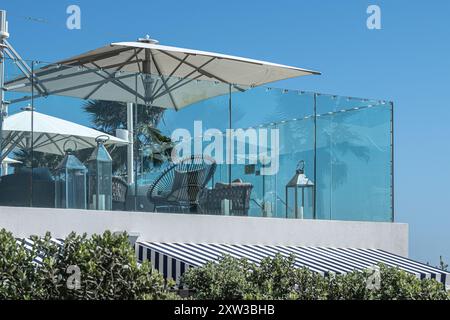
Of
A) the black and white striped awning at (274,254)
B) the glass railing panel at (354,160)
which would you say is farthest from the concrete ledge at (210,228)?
the glass railing panel at (354,160)

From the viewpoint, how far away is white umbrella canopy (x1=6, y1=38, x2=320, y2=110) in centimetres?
1734

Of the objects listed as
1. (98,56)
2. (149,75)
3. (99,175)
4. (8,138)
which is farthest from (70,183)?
(98,56)

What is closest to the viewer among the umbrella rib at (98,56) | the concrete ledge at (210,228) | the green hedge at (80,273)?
the green hedge at (80,273)

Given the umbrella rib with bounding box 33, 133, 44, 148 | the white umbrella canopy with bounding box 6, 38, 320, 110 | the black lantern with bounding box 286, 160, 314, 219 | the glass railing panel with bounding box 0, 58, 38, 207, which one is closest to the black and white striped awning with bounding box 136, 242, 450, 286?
the black lantern with bounding box 286, 160, 314, 219

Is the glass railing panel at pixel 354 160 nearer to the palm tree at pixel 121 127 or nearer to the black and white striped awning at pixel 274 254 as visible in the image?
the black and white striped awning at pixel 274 254

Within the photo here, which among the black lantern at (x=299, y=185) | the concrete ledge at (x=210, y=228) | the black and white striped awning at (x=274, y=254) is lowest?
the black and white striped awning at (x=274, y=254)

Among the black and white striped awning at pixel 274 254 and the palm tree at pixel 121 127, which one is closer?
the black and white striped awning at pixel 274 254

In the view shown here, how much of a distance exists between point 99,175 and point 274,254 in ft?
11.4

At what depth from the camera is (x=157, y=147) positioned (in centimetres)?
1805

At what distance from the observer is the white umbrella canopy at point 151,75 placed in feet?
56.9

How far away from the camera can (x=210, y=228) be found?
18.8 meters

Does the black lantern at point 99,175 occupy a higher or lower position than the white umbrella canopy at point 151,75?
lower

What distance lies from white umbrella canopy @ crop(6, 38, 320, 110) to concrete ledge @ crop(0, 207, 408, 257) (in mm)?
1911
